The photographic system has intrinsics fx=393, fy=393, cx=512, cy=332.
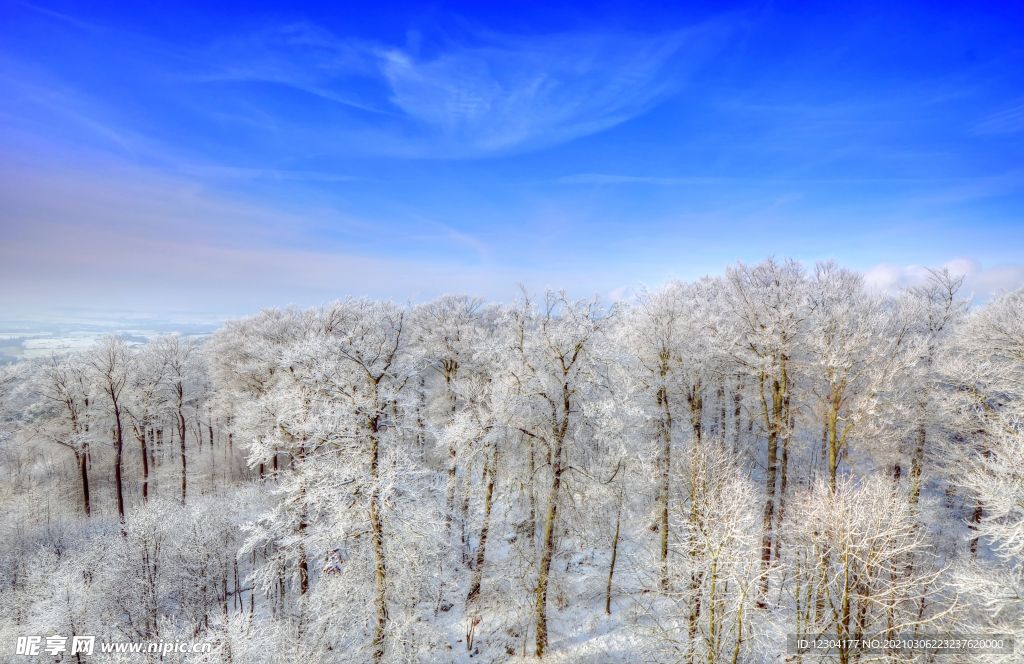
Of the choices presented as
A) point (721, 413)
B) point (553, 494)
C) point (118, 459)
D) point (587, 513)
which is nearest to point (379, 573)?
point (553, 494)

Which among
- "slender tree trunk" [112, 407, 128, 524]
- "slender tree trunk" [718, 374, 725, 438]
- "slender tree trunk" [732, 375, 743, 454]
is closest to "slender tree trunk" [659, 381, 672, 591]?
"slender tree trunk" [732, 375, 743, 454]

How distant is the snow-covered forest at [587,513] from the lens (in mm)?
9609

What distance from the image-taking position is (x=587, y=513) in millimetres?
12023

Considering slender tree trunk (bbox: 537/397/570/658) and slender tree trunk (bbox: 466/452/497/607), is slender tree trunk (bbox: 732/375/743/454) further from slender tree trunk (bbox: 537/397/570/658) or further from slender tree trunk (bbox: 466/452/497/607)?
slender tree trunk (bbox: 466/452/497/607)

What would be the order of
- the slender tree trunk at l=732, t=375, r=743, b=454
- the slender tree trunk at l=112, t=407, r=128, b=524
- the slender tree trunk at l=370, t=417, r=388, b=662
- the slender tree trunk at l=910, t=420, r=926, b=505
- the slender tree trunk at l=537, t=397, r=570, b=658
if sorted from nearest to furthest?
1. the slender tree trunk at l=370, t=417, r=388, b=662
2. the slender tree trunk at l=537, t=397, r=570, b=658
3. the slender tree trunk at l=910, t=420, r=926, b=505
4. the slender tree trunk at l=732, t=375, r=743, b=454
5. the slender tree trunk at l=112, t=407, r=128, b=524

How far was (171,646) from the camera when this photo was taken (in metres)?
8.84

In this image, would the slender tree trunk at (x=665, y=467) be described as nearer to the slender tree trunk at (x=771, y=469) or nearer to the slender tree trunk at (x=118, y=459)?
the slender tree trunk at (x=771, y=469)

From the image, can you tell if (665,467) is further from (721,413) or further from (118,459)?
(118,459)

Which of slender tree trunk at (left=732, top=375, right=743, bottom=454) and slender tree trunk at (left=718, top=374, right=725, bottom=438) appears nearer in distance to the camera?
slender tree trunk at (left=732, top=375, right=743, bottom=454)

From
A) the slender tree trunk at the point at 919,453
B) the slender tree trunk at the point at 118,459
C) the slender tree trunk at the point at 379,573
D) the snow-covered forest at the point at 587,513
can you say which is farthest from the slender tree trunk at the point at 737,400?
the slender tree trunk at the point at 118,459

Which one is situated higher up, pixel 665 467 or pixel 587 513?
pixel 665 467

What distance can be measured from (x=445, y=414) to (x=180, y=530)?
11.6 meters

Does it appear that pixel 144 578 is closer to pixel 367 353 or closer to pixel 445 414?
pixel 367 353

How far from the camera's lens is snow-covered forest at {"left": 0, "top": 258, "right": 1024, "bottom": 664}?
31.5 feet
